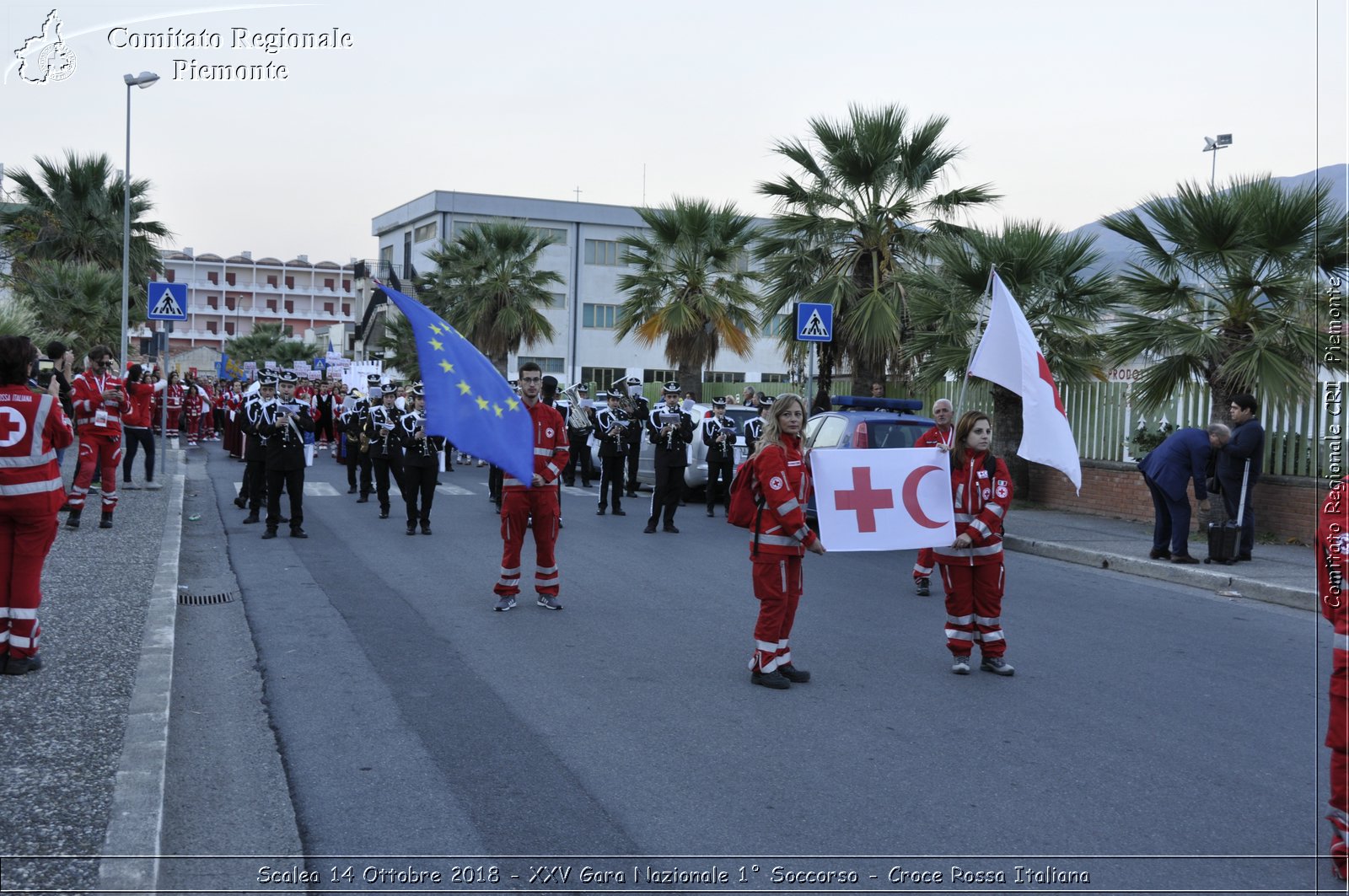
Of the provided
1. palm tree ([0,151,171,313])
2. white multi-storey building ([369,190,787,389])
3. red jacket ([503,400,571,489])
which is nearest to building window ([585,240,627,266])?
white multi-storey building ([369,190,787,389])

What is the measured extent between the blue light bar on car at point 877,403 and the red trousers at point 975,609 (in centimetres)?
826

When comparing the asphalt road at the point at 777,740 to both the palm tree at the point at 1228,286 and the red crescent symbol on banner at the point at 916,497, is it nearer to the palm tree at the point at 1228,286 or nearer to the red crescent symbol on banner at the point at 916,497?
the red crescent symbol on banner at the point at 916,497

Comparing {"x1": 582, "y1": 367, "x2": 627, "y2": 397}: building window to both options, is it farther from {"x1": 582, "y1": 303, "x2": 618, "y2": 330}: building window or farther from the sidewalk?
the sidewalk

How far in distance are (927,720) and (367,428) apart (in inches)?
493

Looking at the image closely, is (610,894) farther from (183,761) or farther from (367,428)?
(367,428)

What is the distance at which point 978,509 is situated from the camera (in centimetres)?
781

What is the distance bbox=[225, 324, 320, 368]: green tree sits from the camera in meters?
87.2

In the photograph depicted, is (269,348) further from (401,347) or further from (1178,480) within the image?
(1178,480)

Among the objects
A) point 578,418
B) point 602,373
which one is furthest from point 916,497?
point 602,373

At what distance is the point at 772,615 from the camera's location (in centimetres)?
725

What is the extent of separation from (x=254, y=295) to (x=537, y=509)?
12514 cm

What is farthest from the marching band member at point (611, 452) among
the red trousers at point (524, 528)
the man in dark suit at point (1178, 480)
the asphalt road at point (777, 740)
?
the red trousers at point (524, 528)

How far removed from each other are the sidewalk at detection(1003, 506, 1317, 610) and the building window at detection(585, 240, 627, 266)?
45.8 metres

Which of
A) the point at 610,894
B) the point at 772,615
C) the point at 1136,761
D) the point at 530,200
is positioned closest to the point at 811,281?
the point at 772,615
